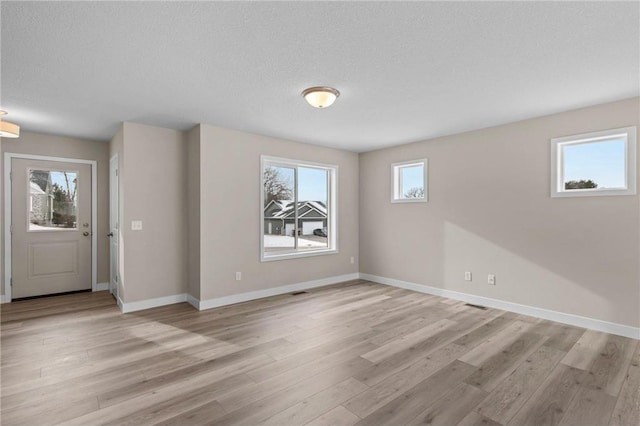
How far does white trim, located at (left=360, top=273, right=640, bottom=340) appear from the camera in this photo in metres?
3.40

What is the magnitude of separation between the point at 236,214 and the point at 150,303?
64.5 inches

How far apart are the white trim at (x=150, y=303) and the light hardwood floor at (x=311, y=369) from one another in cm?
14

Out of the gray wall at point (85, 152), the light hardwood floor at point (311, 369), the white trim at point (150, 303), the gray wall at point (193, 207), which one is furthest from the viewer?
the gray wall at point (85, 152)

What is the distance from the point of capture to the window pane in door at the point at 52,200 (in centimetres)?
482

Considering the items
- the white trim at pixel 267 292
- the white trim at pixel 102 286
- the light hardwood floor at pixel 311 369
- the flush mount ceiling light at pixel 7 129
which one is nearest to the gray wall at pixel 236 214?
the white trim at pixel 267 292

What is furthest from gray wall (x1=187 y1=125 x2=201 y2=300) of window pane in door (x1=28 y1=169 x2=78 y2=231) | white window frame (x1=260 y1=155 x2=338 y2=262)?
window pane in door (x1=28 y1=169 x2=78 y2=231)

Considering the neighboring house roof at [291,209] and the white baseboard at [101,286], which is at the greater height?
the neighboring house roof at [291,209]

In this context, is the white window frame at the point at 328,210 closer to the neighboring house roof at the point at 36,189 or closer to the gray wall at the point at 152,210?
the gray wall at the point at 152,210

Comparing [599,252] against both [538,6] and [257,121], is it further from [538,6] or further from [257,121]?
[257,121]

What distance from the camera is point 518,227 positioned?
415 centimetres

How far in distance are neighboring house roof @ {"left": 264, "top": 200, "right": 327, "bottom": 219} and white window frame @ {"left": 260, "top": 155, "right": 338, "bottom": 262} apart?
0.15 meters

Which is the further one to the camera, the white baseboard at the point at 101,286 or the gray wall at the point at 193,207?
the white baseboard at the point at 101,286

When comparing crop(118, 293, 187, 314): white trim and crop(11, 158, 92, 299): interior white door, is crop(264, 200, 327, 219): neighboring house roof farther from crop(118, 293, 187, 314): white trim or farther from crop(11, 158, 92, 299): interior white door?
crop(11, 158, 92, 299): interior white door

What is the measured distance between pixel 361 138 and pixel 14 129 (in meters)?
4.42
